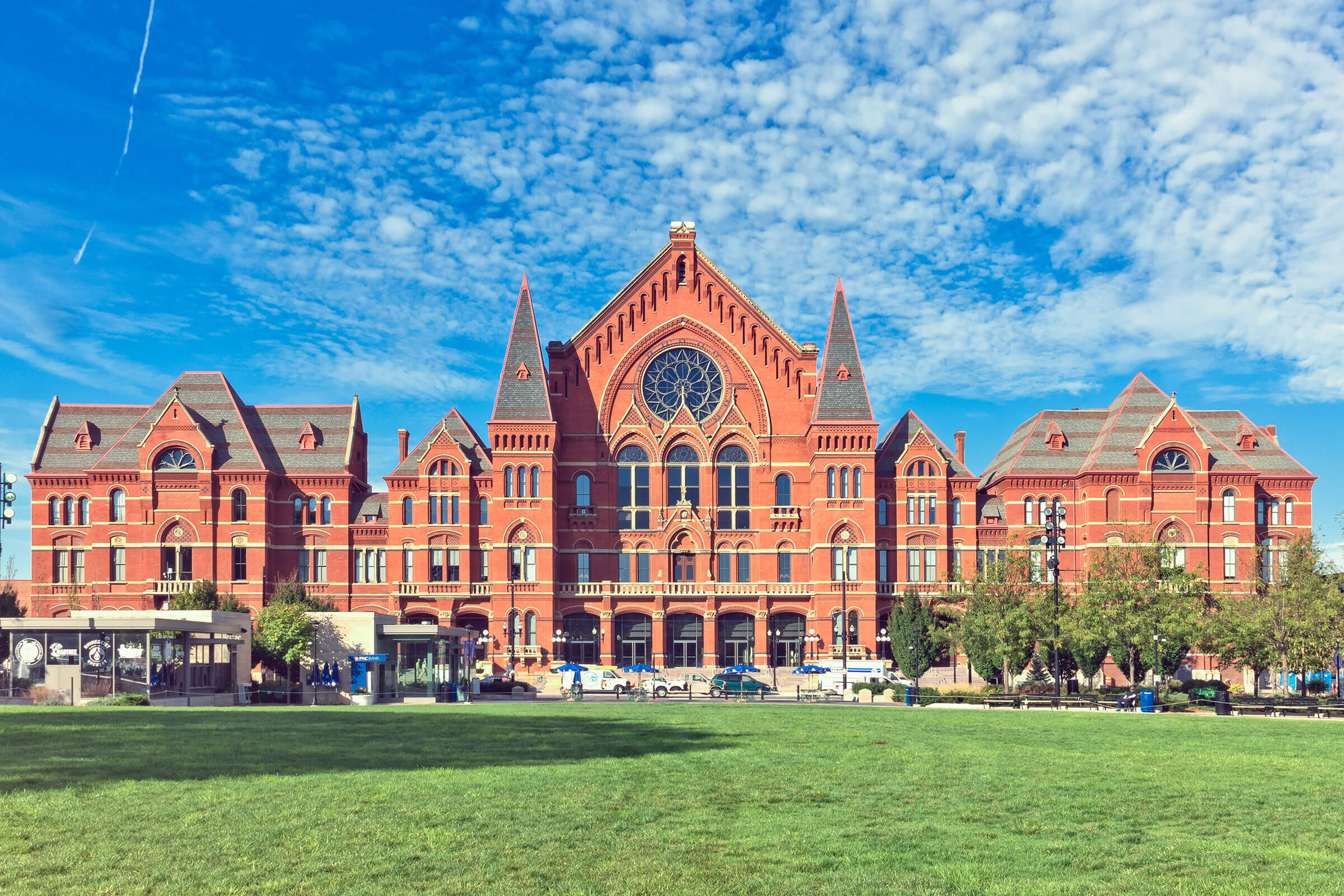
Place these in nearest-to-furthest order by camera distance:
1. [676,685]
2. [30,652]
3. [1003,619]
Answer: [30,652] → [1003,619] → [676,685]

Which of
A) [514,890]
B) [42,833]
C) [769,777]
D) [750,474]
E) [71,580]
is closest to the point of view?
[514,890]

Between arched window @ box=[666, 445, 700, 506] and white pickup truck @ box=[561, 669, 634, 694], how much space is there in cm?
1877

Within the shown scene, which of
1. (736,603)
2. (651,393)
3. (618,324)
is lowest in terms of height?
(736,603)

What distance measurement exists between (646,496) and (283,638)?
99.0ft

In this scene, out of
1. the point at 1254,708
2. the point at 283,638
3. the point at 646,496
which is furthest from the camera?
the point at 646,496

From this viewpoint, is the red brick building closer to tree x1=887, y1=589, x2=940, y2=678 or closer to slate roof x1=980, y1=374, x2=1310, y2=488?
slate roof x1=980, y1=374, x2=1310, y2=488

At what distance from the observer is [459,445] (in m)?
78.4

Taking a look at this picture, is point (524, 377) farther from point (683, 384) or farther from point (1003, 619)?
point (1003, 619)

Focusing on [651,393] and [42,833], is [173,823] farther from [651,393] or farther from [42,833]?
[651,393]

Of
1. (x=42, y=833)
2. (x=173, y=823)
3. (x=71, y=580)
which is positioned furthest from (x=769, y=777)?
(x=71, y=580)

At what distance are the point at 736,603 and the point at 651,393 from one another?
648 inches

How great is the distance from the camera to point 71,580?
75.6 m

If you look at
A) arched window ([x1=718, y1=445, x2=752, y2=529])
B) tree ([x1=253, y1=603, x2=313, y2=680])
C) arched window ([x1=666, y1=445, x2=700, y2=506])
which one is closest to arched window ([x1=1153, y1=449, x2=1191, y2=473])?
arched window ([x1=718, y1=445, x2=752, y2=529])

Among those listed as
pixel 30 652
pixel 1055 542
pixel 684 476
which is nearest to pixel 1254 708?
pixel 1055 542
